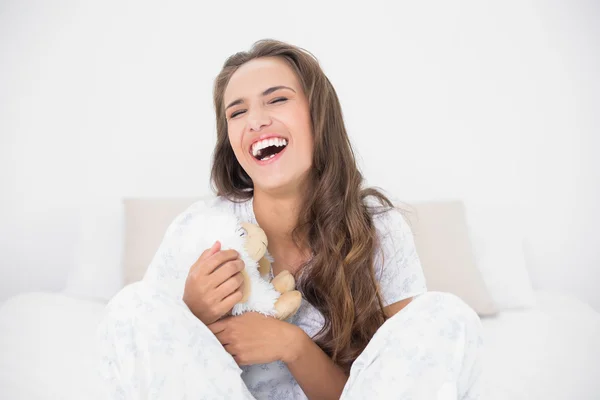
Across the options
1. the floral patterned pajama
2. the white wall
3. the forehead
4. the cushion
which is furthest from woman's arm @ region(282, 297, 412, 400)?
the white wall

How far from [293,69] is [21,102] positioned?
1193 millimetres

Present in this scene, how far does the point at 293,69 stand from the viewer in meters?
1.18

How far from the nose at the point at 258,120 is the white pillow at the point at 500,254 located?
961mm

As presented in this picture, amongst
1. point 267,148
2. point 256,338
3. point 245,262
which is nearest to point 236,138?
point 267,148

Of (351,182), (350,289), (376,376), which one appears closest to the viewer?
(376,376)

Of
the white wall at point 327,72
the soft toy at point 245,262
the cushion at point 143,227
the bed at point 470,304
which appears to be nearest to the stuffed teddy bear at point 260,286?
the soft toy at point 245,262

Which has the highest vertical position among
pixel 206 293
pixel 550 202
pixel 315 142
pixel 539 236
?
pixel 315 142

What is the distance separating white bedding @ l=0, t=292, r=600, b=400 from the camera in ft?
3.42

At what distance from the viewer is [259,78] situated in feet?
3.72

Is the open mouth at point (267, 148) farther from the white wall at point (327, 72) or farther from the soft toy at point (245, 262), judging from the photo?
the white wall at point (327, 72)

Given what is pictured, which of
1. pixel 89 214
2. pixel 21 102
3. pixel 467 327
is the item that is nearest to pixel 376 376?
pixel 467 327

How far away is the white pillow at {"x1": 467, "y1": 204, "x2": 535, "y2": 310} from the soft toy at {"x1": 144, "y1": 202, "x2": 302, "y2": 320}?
3.02ft

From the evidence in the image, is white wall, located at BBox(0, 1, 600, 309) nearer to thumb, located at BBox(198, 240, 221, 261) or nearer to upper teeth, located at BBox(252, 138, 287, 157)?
upper teeth, located at BBox(252, 138, 287, 157)

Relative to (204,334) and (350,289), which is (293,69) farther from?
(204,334)
